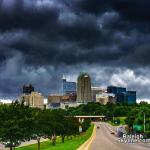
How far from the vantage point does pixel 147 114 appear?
168 meters

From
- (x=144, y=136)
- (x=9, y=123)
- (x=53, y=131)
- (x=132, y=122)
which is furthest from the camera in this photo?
(x=132, y=122)

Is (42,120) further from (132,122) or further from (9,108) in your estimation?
(132,122)

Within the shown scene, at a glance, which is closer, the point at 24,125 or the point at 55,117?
the point at 24,125

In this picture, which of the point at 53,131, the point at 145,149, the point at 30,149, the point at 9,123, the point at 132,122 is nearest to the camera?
the point at 9,123

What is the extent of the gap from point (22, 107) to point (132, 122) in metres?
125

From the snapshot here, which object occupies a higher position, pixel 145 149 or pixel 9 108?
pixel 9 108

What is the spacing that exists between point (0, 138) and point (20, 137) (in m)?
5.24

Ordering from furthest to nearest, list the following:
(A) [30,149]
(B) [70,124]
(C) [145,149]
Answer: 1. (B) [70,124]
2. (A) [30,149]
3. (C) [145,149]

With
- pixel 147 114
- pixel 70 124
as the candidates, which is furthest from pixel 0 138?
pixel 147 114

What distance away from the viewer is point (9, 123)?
214 feet

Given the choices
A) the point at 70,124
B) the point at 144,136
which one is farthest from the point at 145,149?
the point at 144,136

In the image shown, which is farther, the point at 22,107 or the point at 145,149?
the point at 145,149

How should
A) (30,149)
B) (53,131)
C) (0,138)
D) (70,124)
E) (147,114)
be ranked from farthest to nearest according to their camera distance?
(147,114) → (70,124) → (30,149) → (53,131) → (0,138)

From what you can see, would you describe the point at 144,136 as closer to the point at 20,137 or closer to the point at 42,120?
the point at 42,120
